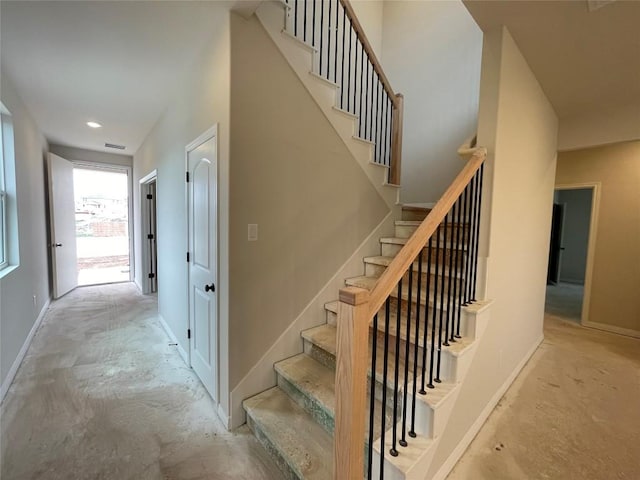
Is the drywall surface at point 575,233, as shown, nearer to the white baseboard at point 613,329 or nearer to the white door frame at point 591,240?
the white door frame at point 591,240

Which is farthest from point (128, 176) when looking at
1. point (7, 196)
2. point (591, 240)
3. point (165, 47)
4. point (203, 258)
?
point (591, 240)

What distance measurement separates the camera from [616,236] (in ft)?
12.0

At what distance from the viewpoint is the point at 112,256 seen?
7578mm

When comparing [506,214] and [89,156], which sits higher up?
[89,156]

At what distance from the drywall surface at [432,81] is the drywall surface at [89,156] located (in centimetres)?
509

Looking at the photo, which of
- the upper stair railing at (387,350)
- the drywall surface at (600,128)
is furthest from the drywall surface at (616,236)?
the upper stair railing at (387,350)

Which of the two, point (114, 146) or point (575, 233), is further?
point (575, 233)

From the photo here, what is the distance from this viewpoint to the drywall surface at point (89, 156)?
4.86 metres

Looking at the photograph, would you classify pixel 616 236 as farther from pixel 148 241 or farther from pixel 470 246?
pixel 148 241

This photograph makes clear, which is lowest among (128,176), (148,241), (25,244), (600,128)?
(148,241)

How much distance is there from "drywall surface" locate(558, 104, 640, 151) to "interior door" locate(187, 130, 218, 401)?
3431mm

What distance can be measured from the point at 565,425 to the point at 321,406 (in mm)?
1713

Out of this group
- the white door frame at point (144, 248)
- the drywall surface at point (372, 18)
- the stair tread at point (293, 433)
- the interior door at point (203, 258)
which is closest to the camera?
the stair tread at point (293, 433)

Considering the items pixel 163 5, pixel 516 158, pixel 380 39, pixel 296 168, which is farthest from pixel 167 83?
pixel 380 39
